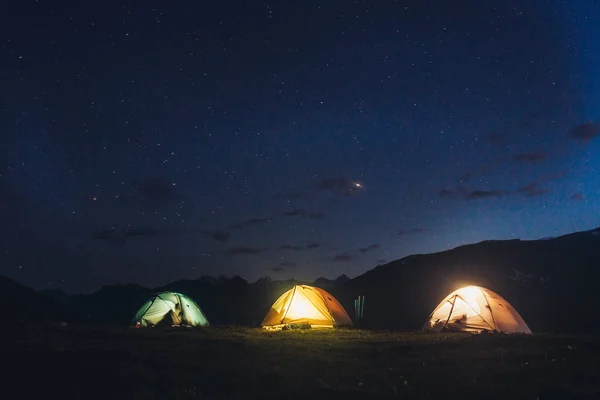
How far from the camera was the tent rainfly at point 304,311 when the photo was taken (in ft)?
97.3

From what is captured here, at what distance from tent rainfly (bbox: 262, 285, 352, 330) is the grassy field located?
12.4 metres

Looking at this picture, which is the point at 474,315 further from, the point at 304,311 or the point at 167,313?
the point at 167,313

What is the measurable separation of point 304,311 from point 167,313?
8635 mm

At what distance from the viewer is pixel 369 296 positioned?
129500 millimetres

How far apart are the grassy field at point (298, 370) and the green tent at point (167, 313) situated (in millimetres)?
13111

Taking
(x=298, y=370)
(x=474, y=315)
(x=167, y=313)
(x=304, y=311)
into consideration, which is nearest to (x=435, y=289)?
(x=304, y=311)

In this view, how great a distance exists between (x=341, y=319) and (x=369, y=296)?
10041 centimetres

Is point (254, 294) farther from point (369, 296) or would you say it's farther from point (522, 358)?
point (522, 358)

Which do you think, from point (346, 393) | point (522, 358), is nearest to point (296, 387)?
point (346, 393)

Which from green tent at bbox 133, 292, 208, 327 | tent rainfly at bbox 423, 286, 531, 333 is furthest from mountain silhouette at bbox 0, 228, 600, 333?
tent rainfly at bbox 423, 286, 531, 333

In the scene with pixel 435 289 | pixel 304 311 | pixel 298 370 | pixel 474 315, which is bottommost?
pixel 298 370

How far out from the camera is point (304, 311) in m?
30.1

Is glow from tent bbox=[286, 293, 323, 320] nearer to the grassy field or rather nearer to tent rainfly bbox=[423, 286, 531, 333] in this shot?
tent rainfly bbox=[423, 286, 531, 333]

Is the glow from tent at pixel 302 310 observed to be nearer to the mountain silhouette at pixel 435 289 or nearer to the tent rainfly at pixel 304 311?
the tent rainfly at pixel 304 311
